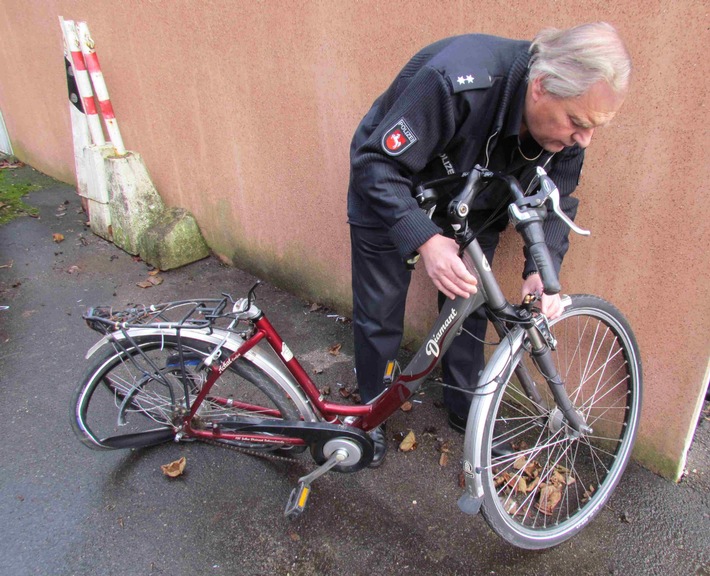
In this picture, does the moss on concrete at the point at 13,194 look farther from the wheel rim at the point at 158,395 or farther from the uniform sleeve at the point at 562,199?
the uniform sleeve at the point at 562,199

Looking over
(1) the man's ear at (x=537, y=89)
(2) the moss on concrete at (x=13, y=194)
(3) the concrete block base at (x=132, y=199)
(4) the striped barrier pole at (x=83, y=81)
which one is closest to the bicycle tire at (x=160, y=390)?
(1) the man's ear at (x=537, y=89)

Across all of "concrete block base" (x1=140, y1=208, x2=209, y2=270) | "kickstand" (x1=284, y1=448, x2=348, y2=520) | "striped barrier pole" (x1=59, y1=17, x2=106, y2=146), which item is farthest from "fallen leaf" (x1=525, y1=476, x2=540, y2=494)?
"striped barrier pole" (x1=59, y1=17, x2=106, y2=146)

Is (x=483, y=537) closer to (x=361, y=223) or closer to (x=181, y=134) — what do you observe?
(x=361, y=223)

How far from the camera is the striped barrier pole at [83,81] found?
14.5ft

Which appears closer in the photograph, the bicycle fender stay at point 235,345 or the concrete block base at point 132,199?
the bicycle fender stay at point 235,345

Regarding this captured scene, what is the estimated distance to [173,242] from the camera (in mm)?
4461

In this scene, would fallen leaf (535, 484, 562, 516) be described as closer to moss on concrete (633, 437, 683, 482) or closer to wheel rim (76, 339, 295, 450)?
moss on concrete (633, 437, 683, 482)

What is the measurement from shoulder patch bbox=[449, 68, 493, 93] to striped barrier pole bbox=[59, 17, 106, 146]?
414 cm

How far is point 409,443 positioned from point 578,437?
33.9 inches

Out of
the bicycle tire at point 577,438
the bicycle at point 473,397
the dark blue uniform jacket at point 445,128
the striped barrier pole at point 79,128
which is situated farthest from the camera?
the striped barrier pole at point 79,128

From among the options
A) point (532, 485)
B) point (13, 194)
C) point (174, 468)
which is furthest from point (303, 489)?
point (13, 194)

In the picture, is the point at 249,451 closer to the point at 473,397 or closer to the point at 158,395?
the point at 158,395

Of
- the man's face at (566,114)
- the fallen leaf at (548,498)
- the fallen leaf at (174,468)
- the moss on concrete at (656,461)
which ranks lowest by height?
the fallen leaf at (174,468)

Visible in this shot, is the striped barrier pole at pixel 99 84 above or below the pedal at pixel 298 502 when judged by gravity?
above
